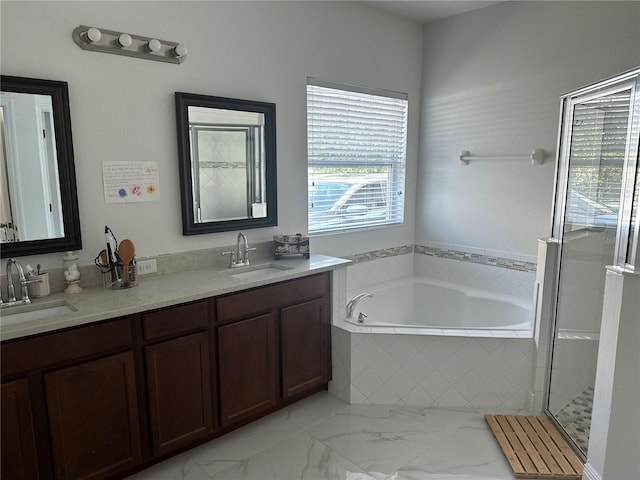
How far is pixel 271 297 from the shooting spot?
8.54ft

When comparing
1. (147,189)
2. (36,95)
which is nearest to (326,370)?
(147,189)

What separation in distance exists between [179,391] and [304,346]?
0.83 meters

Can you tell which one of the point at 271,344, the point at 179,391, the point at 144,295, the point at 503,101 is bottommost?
the point at 179,391

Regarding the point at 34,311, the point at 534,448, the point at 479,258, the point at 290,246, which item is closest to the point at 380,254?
the point at 479,258

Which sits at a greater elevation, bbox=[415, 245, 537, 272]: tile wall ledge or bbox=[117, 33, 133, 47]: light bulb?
bbox=[117, 33, 133, 47]: light bulb

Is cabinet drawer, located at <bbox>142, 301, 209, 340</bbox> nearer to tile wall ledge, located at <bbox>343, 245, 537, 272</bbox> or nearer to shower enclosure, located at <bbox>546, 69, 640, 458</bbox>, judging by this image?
tile wall ledge, located at <bbox>343, 245, 537, 272</bbox>

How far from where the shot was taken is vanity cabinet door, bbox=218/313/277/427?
244 centimetres

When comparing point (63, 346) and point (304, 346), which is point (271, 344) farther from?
point (63, 346)

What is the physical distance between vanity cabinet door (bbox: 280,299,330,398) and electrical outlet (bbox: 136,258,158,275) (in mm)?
799

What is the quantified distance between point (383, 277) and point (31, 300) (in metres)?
2.73

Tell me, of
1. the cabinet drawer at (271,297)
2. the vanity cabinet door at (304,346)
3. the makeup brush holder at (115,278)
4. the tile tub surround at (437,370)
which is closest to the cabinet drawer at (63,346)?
the makeup brush holder at (115,278)

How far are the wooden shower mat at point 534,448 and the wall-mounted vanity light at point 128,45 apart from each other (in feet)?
9.37

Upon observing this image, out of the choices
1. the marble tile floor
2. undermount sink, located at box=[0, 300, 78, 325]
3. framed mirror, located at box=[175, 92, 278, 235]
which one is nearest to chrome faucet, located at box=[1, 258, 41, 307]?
undermount sink, located at box=[0, 300, 78, 325]

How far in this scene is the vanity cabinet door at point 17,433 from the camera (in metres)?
1.75
